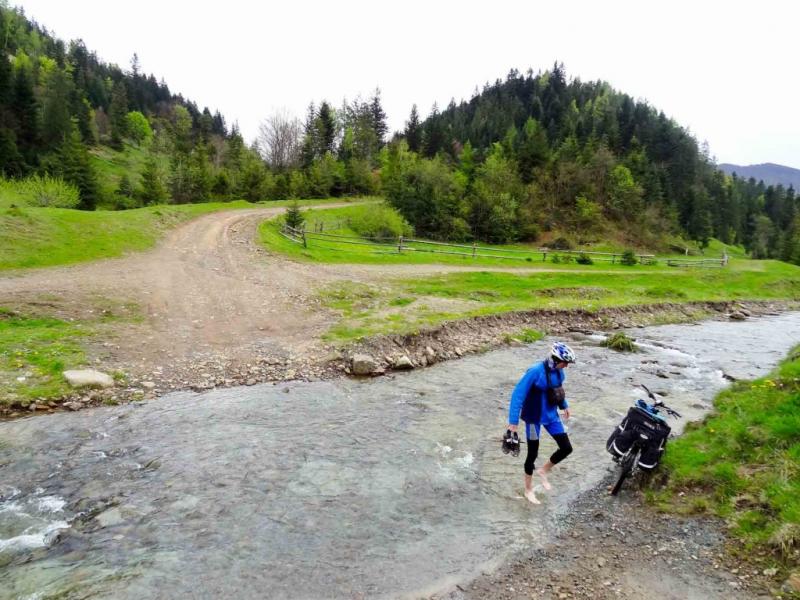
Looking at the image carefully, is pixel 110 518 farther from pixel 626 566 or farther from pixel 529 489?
pixel 626 566

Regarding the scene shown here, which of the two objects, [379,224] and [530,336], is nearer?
[530,336]

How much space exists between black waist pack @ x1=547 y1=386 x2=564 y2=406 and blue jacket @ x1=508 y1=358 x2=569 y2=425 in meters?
0.06

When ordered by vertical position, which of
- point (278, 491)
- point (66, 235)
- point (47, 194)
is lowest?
point (278, 491)

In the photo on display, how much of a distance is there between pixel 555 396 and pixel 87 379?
11622mm

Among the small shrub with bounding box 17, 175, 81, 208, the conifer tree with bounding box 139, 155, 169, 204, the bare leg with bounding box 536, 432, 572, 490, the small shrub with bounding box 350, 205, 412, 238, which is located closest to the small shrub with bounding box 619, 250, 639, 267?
the small shrub with bounding box 350, 205, 412, 238

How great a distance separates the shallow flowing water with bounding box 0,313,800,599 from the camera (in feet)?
20.6

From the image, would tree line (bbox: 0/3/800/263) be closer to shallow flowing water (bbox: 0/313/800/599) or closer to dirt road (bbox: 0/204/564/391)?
dirt road (bbox: 0/204/564/391)

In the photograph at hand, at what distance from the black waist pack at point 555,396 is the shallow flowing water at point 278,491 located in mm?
1798

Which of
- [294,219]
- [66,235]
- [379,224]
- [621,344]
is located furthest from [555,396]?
[379,224]

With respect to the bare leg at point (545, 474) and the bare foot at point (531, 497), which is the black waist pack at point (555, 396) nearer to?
the bare leg at point (545, 474)

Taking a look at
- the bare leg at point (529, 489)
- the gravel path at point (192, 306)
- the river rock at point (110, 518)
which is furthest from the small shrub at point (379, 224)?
the river rock at point (110, 518)

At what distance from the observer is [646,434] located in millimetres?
8180

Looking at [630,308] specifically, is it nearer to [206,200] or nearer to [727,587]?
[727,587]

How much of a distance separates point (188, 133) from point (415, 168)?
7046 cm
